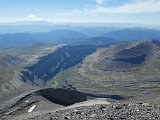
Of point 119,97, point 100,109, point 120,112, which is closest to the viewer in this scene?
point 120,112

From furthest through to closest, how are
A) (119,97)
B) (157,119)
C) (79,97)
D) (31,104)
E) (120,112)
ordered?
(119,97), (79,97), (31,104), (120,112), (157,119)

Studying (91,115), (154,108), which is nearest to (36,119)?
(91,115)

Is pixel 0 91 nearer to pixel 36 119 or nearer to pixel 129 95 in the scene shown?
pixel 129 95

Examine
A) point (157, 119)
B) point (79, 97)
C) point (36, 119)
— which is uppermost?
point (157, 119)

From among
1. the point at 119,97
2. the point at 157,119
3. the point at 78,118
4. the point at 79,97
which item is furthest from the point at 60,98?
the point at 119,97

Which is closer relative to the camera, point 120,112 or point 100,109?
point 120,112

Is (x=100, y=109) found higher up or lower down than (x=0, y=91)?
higher up

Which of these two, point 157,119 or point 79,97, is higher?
point 157,119

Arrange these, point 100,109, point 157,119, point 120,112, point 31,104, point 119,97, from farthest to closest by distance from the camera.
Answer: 1. point 119,97
2. point 31,104
3. point 100,109
4. point 120,112
5. point 157,119

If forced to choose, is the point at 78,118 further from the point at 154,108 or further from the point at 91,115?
the point at 154,108
